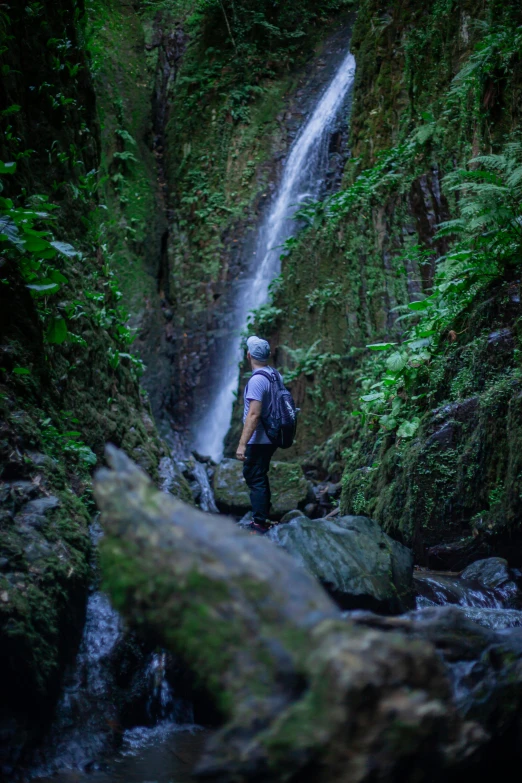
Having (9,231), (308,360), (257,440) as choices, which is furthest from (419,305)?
(9,231)

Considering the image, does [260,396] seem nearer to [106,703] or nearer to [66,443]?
[66,443]

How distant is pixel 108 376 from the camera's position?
224 inches

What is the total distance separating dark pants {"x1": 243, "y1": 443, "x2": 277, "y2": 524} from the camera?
5.47 m

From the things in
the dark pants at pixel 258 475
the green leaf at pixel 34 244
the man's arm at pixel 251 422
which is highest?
the green leaf at pixel 34 244

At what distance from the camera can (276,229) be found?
14094mm

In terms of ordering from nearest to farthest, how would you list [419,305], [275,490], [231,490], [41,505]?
1. [41,505]
2. [419,305]
3. [275,490]
4. [231,490]

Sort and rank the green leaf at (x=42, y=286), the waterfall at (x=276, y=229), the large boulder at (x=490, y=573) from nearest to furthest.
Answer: the green leaf at (x=42, y=286) < the large boulder at (x=490, y=573) < the waterfall at (x=276, y=229)

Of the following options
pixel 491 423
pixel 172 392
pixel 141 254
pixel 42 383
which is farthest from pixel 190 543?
pixel 141 254

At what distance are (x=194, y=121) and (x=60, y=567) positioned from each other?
54.1 ft

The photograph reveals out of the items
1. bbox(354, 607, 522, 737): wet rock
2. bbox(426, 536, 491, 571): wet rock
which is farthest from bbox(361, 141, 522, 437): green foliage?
bbox(354, 607, 522, 737): wet rock

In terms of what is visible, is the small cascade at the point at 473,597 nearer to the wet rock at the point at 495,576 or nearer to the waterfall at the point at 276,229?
the wet rock at the point at 495,576

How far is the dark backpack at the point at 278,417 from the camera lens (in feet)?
17.7

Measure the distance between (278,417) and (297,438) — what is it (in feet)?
16.7

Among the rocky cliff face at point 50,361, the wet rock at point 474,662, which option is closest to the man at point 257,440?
the rocky cliff face at point 50,361
